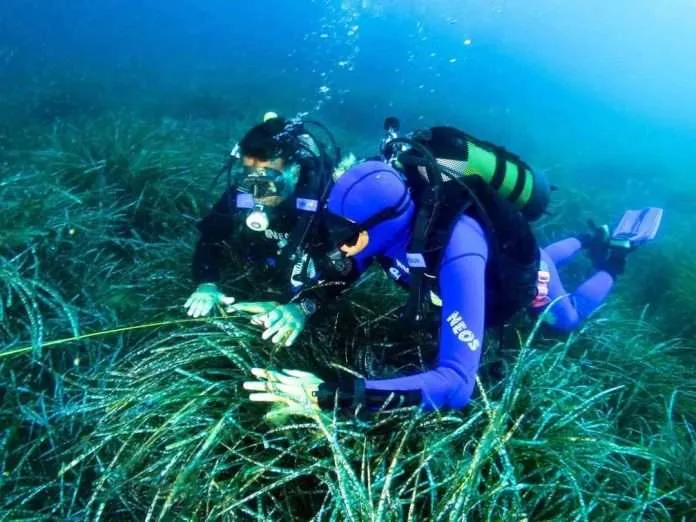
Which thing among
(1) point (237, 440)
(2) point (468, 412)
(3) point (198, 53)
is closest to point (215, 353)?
(1) point (237, 440)

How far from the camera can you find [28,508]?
222cm

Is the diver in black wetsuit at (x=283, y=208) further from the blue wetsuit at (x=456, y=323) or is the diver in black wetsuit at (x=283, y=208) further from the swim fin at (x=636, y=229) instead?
the swim fin at (x=636, y=229)

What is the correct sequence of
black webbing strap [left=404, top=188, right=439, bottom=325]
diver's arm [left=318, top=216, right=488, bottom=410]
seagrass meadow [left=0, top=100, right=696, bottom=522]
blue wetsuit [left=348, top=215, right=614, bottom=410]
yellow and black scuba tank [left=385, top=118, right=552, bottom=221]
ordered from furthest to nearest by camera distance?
yellow and black scuba tank [left=385, top=118, right=552, bottom=221] < black webbing strap [left=404, top=188, right=439, bottom=325] < blue wetsuit [left=348, top=215, right=614, bottom=410] < diver's arm [left=318, top=216, right=488, bottom=410] < seagrass meadow [left=0, top=100, right=696, bottom=522]

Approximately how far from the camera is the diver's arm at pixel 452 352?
6.95 feet

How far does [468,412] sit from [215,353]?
137 cm

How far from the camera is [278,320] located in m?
2.74

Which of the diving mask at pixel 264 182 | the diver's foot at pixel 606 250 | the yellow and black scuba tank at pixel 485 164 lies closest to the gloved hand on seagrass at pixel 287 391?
the diving mask at pixel 264 182

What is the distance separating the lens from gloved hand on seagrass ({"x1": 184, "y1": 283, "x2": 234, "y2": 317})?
304 centimetres

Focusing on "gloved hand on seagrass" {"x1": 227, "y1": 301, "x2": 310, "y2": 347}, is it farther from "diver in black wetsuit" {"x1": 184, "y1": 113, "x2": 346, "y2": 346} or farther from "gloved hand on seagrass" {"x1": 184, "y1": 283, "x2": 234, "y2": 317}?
"gloved hand on seagrass" {"x1": 184, "y1": 283, "x2": 234, "y2": 317}

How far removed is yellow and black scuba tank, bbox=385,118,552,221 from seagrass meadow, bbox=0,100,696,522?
1052mm

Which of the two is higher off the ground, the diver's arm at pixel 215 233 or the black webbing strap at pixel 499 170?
the black webbing strap at pixel 499 170

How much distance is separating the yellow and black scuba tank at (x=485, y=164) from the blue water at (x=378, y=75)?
9364 mm

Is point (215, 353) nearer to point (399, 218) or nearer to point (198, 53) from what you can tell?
point (399, 218)

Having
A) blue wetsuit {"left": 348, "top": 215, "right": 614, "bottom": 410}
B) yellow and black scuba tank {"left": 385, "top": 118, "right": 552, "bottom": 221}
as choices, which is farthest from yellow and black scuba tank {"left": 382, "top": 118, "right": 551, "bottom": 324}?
blue wetsuit {"left": 348, "top": 215, "right": 614, "bottom": 410}
